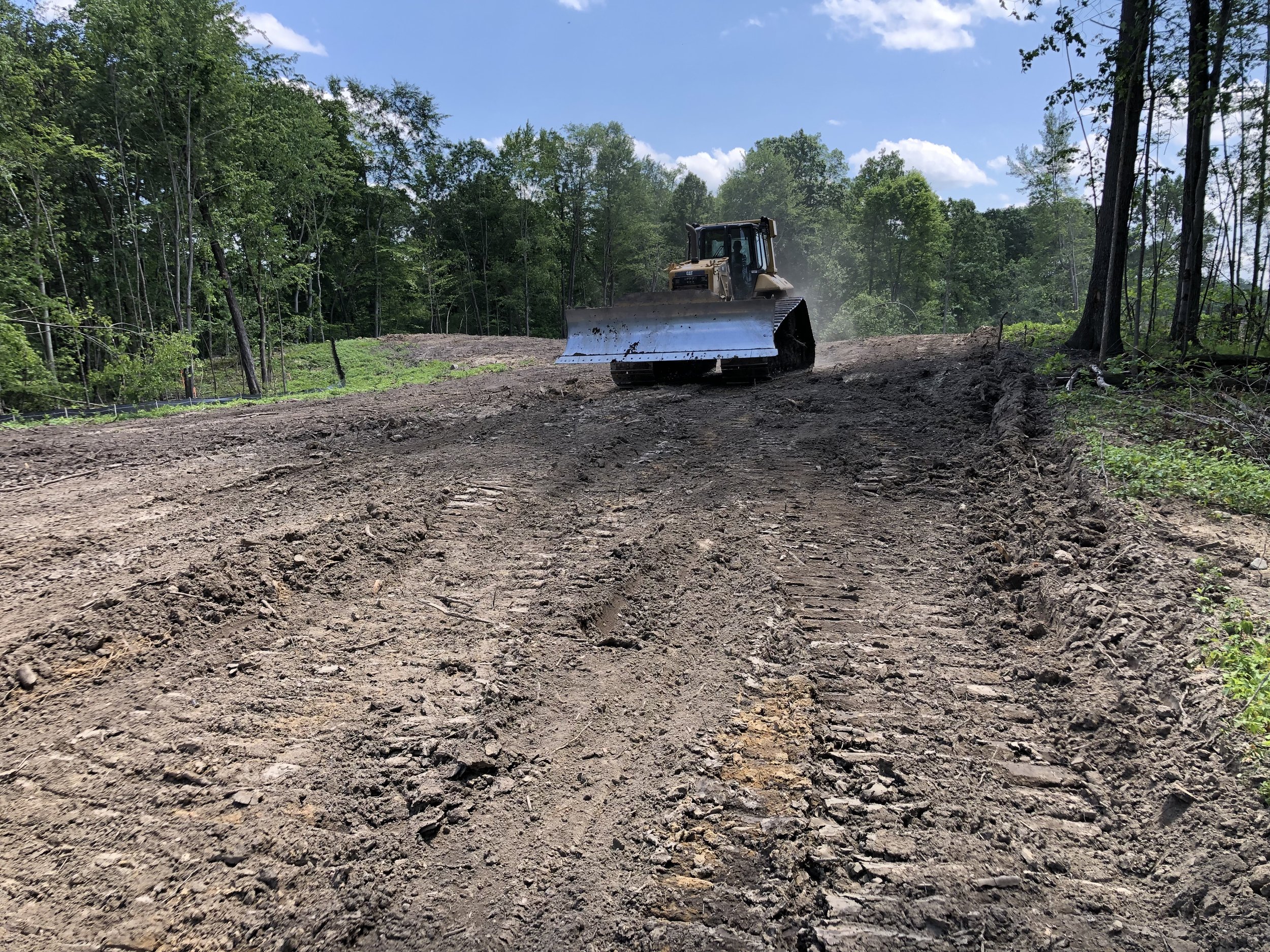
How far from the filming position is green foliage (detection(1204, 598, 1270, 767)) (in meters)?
2.27

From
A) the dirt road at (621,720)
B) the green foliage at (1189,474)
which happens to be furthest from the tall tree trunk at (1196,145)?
the dirt road at (621,720)

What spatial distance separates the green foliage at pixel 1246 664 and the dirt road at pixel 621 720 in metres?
0.10

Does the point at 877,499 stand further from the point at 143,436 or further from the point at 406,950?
the point at 143,436

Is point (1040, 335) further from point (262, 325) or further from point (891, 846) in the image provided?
point (262, 325)

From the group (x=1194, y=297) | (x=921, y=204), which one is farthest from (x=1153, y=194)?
(x=921, y=204)

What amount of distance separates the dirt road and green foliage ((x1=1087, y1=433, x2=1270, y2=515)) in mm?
271

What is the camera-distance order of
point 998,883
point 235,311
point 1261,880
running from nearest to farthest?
point 1261,880 → point 998,883 → point 235,311

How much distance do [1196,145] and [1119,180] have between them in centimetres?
188

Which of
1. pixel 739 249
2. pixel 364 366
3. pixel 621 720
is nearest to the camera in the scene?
pixel 621 720

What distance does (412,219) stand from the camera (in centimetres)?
3328

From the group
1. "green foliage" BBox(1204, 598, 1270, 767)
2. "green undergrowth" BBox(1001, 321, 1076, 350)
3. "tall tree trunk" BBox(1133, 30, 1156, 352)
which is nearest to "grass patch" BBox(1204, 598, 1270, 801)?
"green foliage" BBox(1204, 598, 1270, 767)

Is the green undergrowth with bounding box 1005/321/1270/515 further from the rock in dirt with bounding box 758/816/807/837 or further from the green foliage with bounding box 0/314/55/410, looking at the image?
the green foliage with bounding box 0/314/55/410

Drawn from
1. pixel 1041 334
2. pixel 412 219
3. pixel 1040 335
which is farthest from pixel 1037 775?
pixel 412 219

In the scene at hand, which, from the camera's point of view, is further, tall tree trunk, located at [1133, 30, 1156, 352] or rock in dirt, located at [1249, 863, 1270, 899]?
tall tree trunk, located at [1133, 30, 1156, 352]
